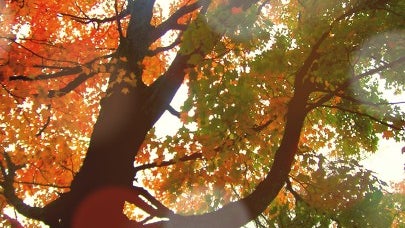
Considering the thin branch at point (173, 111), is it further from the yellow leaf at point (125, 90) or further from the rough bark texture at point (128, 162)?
the yellow leaf at point (125, 90)

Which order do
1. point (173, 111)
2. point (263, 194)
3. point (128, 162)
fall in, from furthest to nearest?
point (173, 111), point (128, 162), point (263, 194)

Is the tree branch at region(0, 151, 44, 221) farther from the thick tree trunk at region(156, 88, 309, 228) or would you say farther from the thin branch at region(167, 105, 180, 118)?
the thin branch at region(167, 105, 180, 118)

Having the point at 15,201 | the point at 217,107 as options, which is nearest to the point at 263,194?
the point at 217,107

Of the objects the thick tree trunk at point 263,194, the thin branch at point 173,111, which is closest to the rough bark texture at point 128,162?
the thick tree trunk at point 263,194

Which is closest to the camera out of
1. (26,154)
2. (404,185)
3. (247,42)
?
(247,42)

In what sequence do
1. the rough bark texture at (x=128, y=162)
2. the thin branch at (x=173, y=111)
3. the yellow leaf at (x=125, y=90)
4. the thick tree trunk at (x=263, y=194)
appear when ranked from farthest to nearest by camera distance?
the thin branch at (x=173, y=111), the yellow leaf at (x=125, y=90), the rough bark texture at (x=128, y=162), the thick tree trunk at (x=263, y=194)

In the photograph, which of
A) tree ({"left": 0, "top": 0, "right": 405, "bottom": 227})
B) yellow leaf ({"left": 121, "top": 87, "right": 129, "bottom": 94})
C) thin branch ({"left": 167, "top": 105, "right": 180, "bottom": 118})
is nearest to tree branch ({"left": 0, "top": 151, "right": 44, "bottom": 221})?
tree ({"left": 0, "top": 0, "right": 405, "bottom": 227})

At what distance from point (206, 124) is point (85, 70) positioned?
8.00 feet

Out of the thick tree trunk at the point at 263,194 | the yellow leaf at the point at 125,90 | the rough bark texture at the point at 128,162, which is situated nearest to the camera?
the thick tree trunk at the point at 263,194

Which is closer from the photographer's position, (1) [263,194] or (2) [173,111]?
(1) [263,194]

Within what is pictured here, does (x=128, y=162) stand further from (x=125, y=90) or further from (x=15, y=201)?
(x=15, y=201)

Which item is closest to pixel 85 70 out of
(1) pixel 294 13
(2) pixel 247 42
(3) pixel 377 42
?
(2) pixel 247 42

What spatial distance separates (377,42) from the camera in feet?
21.9

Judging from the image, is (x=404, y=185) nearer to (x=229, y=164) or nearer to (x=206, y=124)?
(x=229, y=164)
